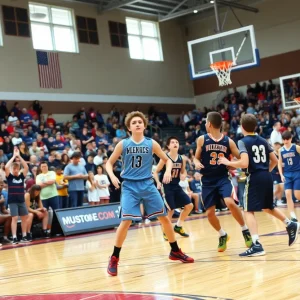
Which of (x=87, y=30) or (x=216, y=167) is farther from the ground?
(x=87, y=30)

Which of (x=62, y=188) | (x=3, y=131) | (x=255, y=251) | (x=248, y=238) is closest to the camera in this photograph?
(x=255, y=251)

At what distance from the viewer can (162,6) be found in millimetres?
30281

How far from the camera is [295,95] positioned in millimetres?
25328

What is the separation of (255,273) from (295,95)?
66.0ft

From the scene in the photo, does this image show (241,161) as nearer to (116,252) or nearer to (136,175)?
(136,175)

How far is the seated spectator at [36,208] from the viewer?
562 inches

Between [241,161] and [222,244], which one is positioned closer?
[241,161]

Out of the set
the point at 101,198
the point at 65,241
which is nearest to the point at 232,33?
the point at 101,198

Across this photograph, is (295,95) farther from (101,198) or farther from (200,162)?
(200,162)

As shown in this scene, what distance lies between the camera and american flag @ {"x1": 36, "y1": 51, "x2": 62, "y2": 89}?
2611 centimetres

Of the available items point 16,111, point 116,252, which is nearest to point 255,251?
point 116,252

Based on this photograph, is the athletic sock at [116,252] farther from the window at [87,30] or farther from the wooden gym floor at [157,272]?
the window at [87,30]

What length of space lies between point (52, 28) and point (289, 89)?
10833 millimetres

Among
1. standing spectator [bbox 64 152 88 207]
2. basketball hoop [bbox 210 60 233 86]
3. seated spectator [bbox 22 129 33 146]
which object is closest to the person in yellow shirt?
standing spectator [bbox 64 152 88 207]
